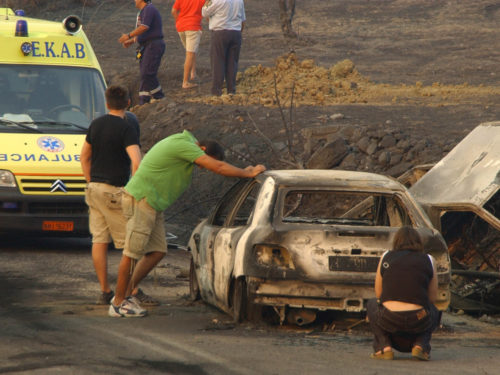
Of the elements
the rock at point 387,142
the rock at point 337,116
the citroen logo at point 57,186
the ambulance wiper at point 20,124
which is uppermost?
the ambulance wiper at point 20,124

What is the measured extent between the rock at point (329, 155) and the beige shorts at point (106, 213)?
710cm

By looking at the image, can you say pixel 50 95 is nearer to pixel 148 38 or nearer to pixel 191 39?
pixel 148 38

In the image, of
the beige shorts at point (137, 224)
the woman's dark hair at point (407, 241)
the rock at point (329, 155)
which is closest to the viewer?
the woman's dark hair at point (407, 241)

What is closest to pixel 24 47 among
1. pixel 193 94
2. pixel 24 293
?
pixel 24 293

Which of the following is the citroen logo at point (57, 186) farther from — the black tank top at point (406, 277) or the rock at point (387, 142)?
the black tank top at point (406, 277)

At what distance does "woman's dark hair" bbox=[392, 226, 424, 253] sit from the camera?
788 cm

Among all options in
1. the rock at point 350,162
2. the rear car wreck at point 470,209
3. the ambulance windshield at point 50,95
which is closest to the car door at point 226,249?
the rear car wreck at point 470,209

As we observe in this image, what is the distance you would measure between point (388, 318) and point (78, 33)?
817 cm

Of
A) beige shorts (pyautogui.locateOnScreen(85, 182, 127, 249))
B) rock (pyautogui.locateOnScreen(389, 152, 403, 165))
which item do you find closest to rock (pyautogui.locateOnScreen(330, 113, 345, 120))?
rock (pyautogui.locateOnScreen(389, 152, 403, 165))

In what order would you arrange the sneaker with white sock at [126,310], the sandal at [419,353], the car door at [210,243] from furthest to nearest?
the car door at [210,243] → the sneaker with white sock at [126,310] → the sandal at [419,353]

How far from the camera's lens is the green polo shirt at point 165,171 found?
9352 mm

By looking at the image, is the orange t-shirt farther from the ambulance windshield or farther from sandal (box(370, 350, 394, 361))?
sandal (box(370, 350, 394, 361))

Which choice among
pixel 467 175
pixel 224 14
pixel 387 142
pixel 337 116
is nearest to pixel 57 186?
pixel 467 175

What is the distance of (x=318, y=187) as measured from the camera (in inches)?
358
